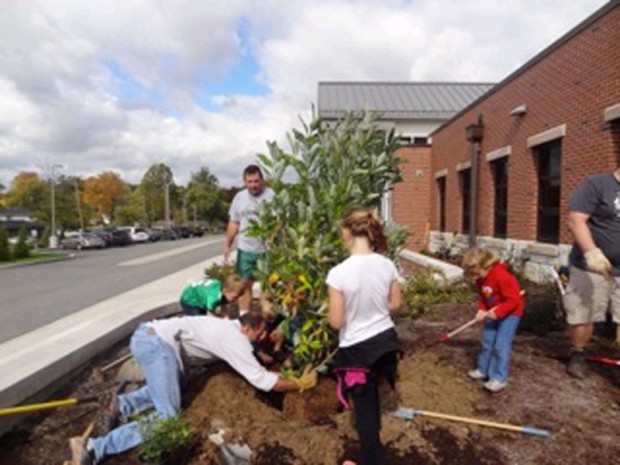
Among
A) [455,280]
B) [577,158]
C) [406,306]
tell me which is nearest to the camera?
[406,306]

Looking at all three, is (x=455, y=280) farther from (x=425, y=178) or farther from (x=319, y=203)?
(x=425, y=178)

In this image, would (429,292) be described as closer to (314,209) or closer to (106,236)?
(314,209)

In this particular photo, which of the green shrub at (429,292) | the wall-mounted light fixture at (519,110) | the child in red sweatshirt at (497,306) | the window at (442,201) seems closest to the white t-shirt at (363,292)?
the child in red sweatshirt at (497,306)

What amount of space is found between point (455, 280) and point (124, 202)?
7609 cm

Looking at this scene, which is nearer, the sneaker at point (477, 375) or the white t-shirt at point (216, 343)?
the white t-shirt at point (216, 343)

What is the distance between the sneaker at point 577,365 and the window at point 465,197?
10271 millimetres

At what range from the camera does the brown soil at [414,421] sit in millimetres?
→ 2936

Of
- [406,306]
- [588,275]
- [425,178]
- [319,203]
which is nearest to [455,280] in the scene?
[406,306]

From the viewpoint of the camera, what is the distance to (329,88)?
86.5ft

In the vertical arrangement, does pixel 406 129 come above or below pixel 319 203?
above

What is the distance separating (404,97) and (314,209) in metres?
22.6

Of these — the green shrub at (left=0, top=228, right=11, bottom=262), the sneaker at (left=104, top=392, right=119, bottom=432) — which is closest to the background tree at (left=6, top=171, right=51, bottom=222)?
the green shrub at (left=0, top=228, right=11, bottom=262)

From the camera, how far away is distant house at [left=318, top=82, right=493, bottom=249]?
58.0ft

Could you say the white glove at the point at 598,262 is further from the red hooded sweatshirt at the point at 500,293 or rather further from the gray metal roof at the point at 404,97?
the gray metal roof at the point at 404,97
